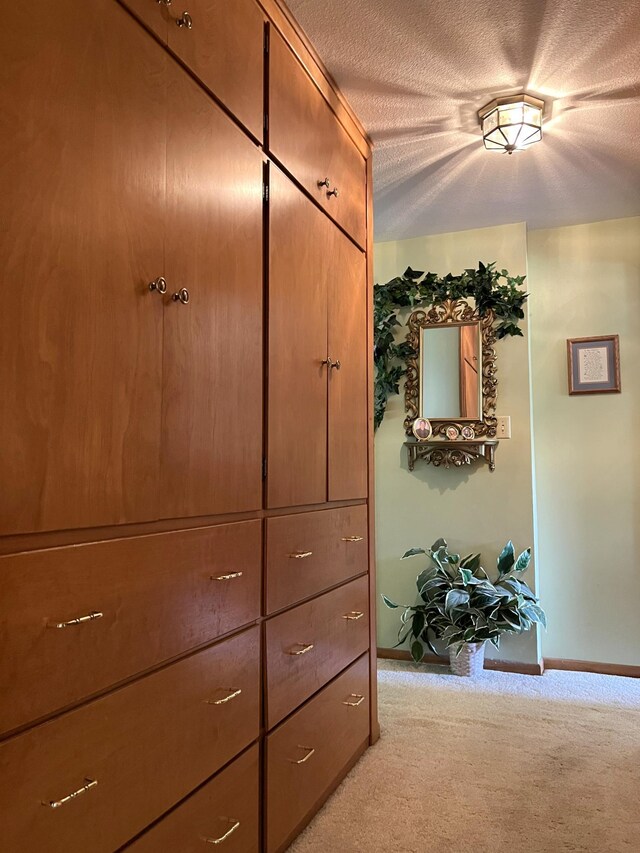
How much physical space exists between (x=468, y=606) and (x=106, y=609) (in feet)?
7.83

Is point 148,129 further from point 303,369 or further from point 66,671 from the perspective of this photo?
point 66,671

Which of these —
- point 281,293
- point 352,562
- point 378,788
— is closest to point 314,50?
point 281,293

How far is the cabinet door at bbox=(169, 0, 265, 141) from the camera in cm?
141

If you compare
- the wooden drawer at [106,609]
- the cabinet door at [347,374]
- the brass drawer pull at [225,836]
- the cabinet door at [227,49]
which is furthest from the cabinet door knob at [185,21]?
the brass drawer pull at [225,836]

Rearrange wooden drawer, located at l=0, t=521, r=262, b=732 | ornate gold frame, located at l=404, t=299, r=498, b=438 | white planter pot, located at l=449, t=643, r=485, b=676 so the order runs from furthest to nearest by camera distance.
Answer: ornate gold frame, located at l=404, t=299, r=498, b=438, white planter pot, located at l=449, t=643, r=485, b=676, wooden drawer, located at l=0, t=521, r=262, b=732

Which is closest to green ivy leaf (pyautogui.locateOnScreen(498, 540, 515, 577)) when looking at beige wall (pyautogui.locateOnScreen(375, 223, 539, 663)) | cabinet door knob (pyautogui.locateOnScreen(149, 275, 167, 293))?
beige wall (pyautogui.locateOnScreen(375, 223, 539, 663))

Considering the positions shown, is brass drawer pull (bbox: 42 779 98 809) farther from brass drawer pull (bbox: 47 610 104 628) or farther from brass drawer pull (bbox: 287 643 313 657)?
brass drawer pull (bbox: 287 643 313 657)

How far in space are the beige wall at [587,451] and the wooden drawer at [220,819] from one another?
7.78 feet

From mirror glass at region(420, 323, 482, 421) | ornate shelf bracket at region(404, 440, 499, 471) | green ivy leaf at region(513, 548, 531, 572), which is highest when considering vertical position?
mirror glass at region(420, 323, 482, 421)

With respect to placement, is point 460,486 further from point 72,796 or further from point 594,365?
point 72,796

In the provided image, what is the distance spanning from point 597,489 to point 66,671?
3085mm

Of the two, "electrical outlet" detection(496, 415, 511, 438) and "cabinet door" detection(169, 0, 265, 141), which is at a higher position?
"cabinet door" detection(169, 0, 265, 141)

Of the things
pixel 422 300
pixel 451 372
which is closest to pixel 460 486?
pixel 451 372

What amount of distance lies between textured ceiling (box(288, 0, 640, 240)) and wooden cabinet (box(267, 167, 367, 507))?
1.69 ft
